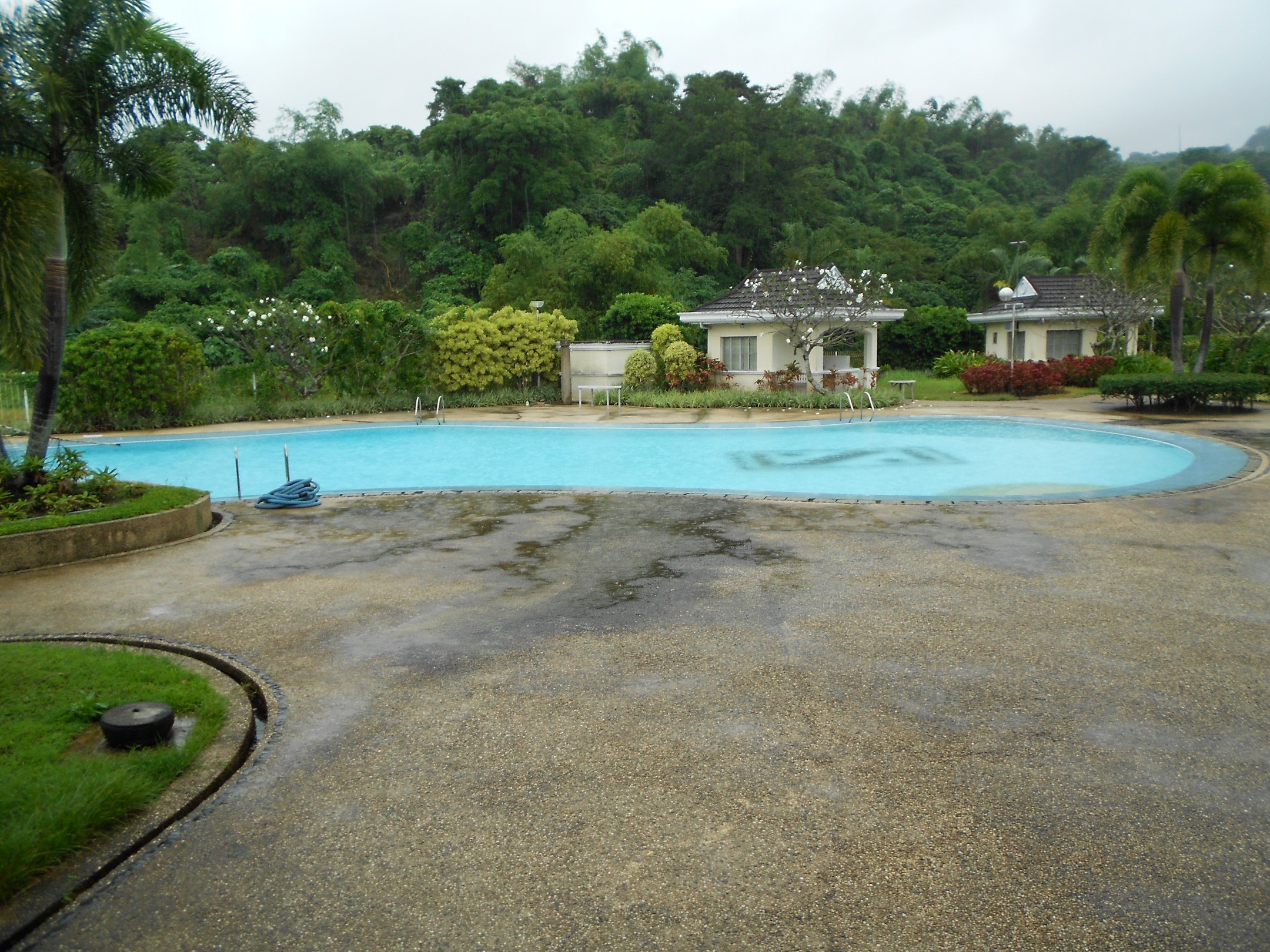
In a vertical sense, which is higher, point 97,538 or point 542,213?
point 542,213

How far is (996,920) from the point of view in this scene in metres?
2.96

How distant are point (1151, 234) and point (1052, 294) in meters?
10.9

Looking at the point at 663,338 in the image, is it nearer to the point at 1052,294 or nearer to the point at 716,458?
the point at 716,458

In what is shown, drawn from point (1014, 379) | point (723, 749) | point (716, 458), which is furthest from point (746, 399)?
point (723, 749)

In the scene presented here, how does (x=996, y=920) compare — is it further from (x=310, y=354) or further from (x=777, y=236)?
(x=777, y=236)

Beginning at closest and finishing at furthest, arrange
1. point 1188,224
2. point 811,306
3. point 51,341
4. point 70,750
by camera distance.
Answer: point 70,750
point 51,341
point 1188,224
point 811,306

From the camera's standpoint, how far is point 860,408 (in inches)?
817

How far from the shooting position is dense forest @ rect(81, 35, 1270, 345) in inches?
1492

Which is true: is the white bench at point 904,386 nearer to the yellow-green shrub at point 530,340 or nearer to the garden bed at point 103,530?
the yellow-green shrub at point 530,340

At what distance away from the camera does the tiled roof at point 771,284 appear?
852 inches

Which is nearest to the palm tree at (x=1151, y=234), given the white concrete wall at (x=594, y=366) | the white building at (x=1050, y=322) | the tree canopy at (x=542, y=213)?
the white building at (x=1050, y=322)

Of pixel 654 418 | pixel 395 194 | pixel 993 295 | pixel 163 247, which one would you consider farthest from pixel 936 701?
pixel 395 194

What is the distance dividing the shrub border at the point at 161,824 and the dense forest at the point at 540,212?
28671 millimetres

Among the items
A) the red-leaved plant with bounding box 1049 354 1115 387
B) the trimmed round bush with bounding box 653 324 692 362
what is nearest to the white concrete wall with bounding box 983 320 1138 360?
the red-leaved plant with bounding box 1049 354 1115 387
